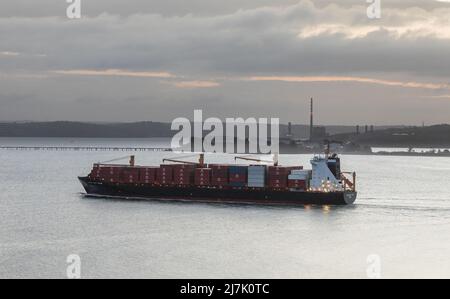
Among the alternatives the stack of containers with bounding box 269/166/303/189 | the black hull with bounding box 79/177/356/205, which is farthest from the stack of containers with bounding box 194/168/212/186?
the stack of containers with bounding box 269/166/303/189

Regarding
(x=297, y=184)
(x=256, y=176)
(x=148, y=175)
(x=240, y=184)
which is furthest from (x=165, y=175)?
(x=297, y=184)

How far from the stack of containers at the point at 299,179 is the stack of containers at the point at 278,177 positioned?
0.48m

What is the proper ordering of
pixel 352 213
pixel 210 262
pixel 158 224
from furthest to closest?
pixel 352 213, pixel 158 224, pixel 210 262

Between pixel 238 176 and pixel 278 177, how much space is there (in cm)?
471

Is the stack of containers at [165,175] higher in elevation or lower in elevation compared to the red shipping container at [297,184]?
higher

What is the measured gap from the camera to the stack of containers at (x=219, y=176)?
79.8 meters

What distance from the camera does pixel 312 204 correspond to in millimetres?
77625

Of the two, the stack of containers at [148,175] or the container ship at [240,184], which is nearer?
the container ship at [240,184]
